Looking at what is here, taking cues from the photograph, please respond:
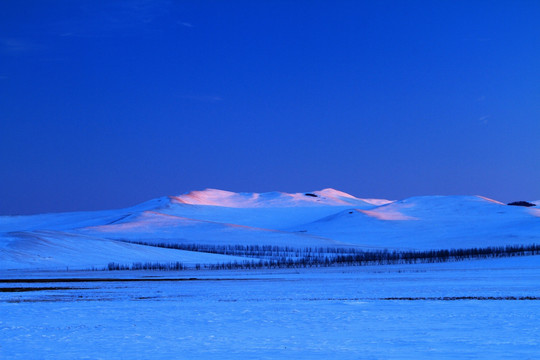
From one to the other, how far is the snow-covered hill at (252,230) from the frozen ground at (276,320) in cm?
1866

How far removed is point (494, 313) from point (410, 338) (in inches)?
176

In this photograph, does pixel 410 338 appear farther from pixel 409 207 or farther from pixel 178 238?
A: pixel 409 207

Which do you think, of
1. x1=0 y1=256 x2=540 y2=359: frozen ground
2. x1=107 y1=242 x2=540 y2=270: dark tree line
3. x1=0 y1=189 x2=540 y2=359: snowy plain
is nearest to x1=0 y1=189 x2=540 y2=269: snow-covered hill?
x1=0 y1=189 x2=540 y2=359: snowy plain

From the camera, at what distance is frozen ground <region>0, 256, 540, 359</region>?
1255 centimetres

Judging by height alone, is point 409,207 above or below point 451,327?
above

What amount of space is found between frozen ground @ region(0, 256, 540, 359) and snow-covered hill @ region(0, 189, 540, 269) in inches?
735

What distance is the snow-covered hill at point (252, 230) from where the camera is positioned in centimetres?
4684

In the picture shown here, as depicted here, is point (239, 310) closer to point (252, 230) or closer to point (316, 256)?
point (316, 256)

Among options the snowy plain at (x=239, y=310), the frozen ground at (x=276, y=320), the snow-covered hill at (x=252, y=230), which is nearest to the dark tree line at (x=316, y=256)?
the snow-covered hill at (x=252, y=230)

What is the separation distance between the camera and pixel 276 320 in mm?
16656

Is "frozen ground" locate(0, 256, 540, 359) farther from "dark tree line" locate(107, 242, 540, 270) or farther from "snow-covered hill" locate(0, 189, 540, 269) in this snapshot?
"snow-covered hill" locate(0, 189, 540, 269)

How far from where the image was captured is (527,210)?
106438 mm

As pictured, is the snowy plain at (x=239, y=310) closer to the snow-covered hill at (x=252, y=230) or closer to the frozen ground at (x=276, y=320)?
the frozen ground at (x=276, y=320)

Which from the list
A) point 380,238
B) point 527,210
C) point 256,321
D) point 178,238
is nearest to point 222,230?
point 178,238
